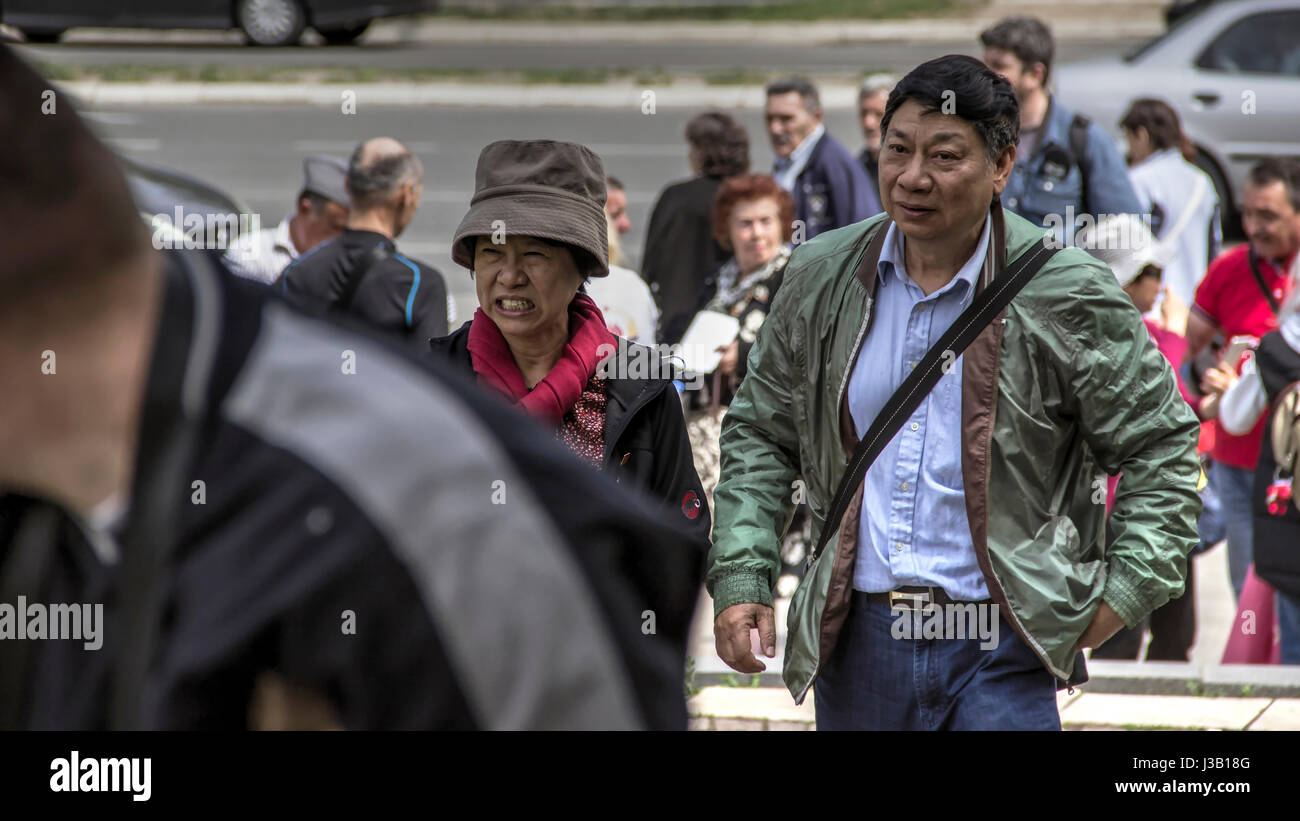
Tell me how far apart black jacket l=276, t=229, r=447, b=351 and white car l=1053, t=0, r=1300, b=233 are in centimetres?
763

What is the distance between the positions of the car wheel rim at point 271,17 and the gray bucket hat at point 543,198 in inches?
730

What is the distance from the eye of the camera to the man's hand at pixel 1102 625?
124 inches

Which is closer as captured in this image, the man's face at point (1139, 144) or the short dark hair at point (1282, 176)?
the short dark hair at point (1282, 176)

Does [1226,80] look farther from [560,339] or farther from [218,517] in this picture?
[218,517]

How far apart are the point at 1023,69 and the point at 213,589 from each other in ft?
20.1

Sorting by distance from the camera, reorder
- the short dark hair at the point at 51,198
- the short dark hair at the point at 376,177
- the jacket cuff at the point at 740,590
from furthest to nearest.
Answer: the short dark hair at the point at 376,177 → the jacket cuff at the point at 740,590 → the short dark hair at the point at 51,198

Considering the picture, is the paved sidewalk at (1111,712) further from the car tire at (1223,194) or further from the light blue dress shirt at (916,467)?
the car tire at (1223,194)

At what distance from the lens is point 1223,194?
11938 mm

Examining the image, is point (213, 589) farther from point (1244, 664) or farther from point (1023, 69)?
point (1023, 69)

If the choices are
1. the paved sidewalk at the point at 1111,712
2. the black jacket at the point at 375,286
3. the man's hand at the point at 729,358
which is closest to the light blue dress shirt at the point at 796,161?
the man's hand at the point at 729,358

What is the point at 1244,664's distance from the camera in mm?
5375

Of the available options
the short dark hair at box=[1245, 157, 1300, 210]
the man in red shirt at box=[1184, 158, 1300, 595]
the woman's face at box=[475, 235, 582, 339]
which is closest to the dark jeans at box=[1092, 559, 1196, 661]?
the man in red shirt at box=[1184, 158, 1300, 595]

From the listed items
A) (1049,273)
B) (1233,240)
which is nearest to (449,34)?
(1233,240)

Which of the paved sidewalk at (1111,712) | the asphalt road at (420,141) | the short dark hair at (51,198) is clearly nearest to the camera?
the short dark hair at (51,198)
